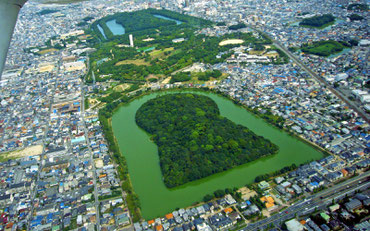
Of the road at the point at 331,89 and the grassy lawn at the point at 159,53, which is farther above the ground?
the road at the point at 331,89

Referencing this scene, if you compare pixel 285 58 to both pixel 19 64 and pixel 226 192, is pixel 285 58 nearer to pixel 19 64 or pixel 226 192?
pixel 226 192

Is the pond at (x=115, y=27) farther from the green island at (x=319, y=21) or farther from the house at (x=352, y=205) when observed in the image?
the house at (x=352, y=205)

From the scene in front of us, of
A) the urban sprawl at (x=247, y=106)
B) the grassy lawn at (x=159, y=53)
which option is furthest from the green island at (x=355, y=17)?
the grassy lawn at (x=159, y=53)

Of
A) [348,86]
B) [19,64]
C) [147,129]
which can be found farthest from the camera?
[19,64]

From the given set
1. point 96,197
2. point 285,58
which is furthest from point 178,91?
point 96,197

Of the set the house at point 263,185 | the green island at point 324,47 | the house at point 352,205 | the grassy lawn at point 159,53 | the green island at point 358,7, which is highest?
the green island at point 358,7

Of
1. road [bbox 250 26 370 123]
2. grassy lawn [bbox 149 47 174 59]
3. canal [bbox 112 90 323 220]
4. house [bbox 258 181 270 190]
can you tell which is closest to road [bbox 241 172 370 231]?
house [bbox 258 181 270 190]
